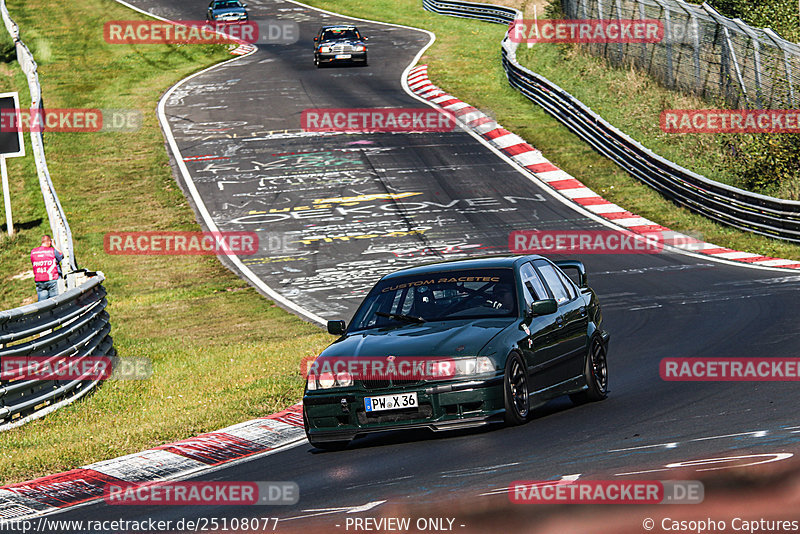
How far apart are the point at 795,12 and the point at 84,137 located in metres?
22.6

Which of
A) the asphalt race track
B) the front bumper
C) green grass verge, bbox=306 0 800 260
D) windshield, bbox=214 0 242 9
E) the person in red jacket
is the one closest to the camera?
the asphalt race track

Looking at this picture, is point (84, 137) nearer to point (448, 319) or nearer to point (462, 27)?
point (462, 27)

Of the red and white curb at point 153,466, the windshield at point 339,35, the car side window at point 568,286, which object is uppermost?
the windshield at point 339,35

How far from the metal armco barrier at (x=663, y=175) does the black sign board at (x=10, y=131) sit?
47.7 feet

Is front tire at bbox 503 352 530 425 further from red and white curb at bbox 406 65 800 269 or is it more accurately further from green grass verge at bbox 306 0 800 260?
green grass verge at bbox 306 0 800 260

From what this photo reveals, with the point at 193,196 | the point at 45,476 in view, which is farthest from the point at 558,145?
the point at 45,476

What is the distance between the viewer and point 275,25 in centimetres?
5762

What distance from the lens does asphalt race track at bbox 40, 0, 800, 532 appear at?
301 inches

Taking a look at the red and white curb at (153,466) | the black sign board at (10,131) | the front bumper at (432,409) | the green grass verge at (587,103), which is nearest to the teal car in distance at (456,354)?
the front bumper at (432,409)

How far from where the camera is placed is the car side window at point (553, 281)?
10.6 meters

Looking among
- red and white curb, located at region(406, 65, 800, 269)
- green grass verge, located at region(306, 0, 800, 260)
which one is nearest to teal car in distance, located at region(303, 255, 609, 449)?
red and white curb, located at region(406, 65, 800, 269)

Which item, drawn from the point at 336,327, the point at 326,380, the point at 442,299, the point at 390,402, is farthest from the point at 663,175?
the point at 390,402

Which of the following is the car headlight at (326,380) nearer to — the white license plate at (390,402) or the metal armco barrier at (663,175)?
the white license plate at (390,402)

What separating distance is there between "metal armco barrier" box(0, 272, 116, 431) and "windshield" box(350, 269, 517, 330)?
3.78m
